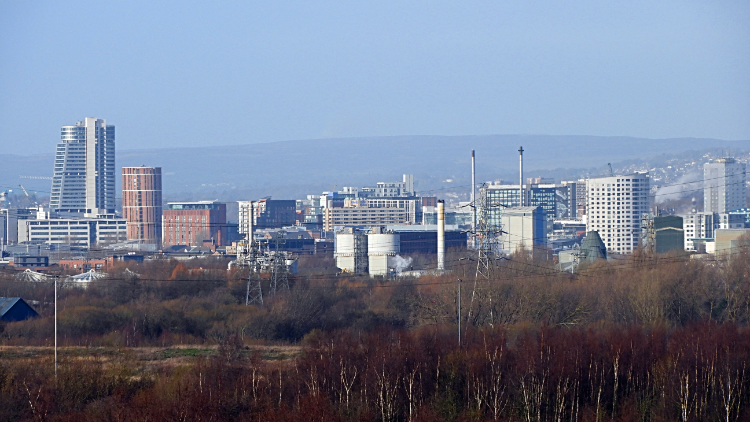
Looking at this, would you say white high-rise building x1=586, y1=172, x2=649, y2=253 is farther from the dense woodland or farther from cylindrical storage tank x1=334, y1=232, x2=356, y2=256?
the dense woodland

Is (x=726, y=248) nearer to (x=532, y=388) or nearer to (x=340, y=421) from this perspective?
(x=532, y=388)

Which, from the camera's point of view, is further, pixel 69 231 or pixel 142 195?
pixel 142 195

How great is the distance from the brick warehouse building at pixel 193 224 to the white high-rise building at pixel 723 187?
42.2 meters

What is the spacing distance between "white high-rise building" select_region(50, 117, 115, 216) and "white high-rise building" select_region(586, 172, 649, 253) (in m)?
46.5

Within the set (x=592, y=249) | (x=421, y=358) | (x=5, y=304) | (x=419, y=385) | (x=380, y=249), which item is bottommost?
(x=419, y=385)

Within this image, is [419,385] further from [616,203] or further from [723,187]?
[723,187]

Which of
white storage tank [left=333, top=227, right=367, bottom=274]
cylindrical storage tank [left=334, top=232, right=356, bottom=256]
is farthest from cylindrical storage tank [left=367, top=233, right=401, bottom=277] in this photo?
cylindrical storage tank [left=334, top=232, right=356, bottom=256]

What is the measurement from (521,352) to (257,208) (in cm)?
6934

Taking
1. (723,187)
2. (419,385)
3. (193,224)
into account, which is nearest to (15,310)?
(419,385)

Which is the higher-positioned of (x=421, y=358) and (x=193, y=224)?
(x=193, y=224)

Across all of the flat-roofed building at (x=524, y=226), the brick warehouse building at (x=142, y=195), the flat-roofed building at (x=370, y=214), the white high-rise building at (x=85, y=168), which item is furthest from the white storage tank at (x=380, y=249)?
the white high-rise building at (x=85, y=168)

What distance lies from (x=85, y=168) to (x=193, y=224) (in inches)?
754

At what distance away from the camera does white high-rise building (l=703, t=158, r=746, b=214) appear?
89.1 meters

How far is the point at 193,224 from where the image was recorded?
8362 centimetres
